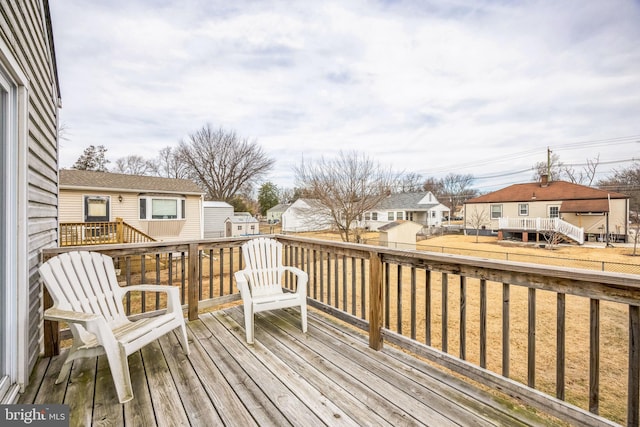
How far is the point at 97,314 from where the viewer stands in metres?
1.96

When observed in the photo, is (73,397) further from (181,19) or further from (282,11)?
(282,11)

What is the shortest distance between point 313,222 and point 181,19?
324 inches

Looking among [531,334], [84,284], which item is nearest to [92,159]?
[84,284]

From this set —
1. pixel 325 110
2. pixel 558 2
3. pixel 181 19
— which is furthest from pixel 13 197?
pixel 325 110

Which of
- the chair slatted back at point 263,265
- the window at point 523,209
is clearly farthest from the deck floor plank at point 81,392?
the window at point 523,209

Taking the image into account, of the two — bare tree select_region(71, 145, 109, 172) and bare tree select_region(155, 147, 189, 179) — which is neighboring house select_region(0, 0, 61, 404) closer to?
bare tree select_region(155, 147, 189, 179)

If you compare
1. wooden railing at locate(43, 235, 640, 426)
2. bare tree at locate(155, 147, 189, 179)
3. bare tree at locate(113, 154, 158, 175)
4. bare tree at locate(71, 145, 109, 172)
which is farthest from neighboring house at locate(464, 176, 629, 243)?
bare tree at locate(71, 145, 109, 172)

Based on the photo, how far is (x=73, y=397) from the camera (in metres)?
1.74

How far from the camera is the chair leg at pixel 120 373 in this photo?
1.69 meters

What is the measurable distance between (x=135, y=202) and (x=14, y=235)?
33.6 ft

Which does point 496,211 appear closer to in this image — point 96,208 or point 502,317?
point 502,317

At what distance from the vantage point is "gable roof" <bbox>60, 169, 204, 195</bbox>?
31.7 feet

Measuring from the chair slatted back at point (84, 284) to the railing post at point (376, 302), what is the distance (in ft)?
7.02

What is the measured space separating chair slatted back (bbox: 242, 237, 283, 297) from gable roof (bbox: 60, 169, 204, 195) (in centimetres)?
955
